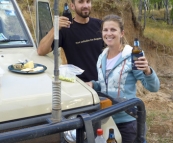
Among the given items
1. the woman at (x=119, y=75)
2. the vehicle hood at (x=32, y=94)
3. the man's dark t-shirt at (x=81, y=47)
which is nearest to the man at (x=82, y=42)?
the man's dark t-shirt at (x=81, y=47)

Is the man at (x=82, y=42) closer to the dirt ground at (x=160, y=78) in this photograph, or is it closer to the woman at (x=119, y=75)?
the woman at (x=119, y=75)

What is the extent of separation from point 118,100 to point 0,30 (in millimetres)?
1519

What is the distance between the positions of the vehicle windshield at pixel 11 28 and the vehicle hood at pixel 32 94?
0.50 m

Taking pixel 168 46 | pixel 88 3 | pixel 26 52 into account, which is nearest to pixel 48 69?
pixel 26 52

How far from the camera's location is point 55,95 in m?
1.79

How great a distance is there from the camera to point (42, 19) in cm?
388

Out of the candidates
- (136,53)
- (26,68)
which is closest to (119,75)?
(136,53)

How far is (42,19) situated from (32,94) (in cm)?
183

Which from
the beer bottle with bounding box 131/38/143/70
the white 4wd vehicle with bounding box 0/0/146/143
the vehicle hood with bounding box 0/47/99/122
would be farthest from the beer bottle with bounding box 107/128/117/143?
the beer bottle with bounding box 131/38/143/70

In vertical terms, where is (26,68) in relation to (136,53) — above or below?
below

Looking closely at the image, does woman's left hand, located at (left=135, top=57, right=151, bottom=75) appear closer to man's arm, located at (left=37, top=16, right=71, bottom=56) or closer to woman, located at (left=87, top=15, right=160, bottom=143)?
woman, located at (left=87, top=15, right=160, bottom=143)

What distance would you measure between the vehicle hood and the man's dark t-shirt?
27.3 inches

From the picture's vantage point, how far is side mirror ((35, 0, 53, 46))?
372 centimetres

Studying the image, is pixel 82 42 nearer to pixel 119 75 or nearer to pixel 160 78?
pixel 119 75
